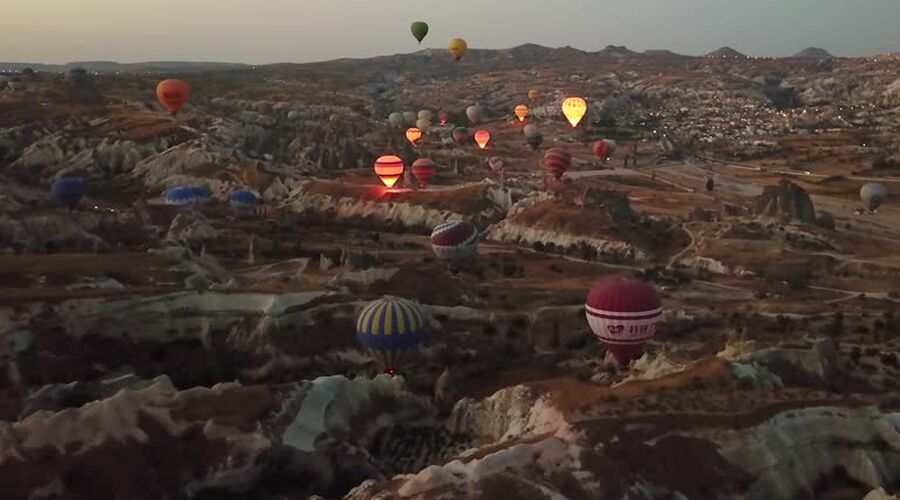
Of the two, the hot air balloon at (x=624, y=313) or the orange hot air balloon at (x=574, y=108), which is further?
the orange hot air balloon at (x=574, y=108)

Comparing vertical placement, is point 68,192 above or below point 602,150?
above

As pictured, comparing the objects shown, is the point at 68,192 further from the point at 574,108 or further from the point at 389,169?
the point at 574,108

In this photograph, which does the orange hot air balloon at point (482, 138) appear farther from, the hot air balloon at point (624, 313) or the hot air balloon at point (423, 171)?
the hot air balloon at point (624, 313)

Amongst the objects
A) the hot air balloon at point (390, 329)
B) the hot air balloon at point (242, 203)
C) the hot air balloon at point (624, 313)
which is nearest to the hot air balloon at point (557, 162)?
the hot air balloon at point (242, 203)

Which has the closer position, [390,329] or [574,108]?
[390,329]

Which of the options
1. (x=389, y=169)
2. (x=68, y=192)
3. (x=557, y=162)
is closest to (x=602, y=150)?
(x=557, y=162)

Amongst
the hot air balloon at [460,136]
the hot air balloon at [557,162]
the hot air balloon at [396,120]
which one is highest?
the hot air balloon at [557,162]
